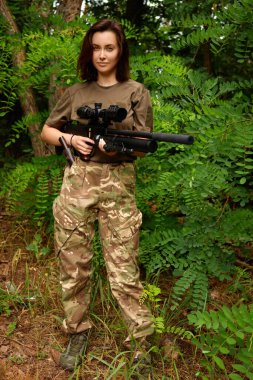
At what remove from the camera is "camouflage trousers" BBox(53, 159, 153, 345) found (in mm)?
2812

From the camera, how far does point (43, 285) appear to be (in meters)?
3.74

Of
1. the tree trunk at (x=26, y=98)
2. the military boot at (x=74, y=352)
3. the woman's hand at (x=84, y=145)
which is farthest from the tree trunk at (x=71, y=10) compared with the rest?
the military boot at (x=74, y=352)

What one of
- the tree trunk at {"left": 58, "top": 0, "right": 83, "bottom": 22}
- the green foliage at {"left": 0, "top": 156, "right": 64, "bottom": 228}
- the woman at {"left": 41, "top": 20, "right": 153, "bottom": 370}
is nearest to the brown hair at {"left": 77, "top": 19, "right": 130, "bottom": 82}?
the woman at {"left": 41, "top": 20, "right": 153, "bottom": 370}

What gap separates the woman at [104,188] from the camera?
2732mm

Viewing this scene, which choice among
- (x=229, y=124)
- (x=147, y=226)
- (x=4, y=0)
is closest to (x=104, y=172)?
(x=229, y=124)

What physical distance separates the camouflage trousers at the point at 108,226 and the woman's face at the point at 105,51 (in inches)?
24.1

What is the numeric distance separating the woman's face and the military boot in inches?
70.8

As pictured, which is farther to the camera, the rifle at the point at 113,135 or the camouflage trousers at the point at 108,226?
the camouflage trousers at the point at 108,226

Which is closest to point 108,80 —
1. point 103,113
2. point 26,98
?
point 103,113

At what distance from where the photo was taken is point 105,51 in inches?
106

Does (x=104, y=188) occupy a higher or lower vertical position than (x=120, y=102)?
lower

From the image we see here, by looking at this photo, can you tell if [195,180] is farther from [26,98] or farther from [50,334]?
[26,98]

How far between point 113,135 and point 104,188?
375mm

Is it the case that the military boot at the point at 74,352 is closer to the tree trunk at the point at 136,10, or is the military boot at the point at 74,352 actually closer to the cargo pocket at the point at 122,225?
the cargo pocket at the point at 122,225
